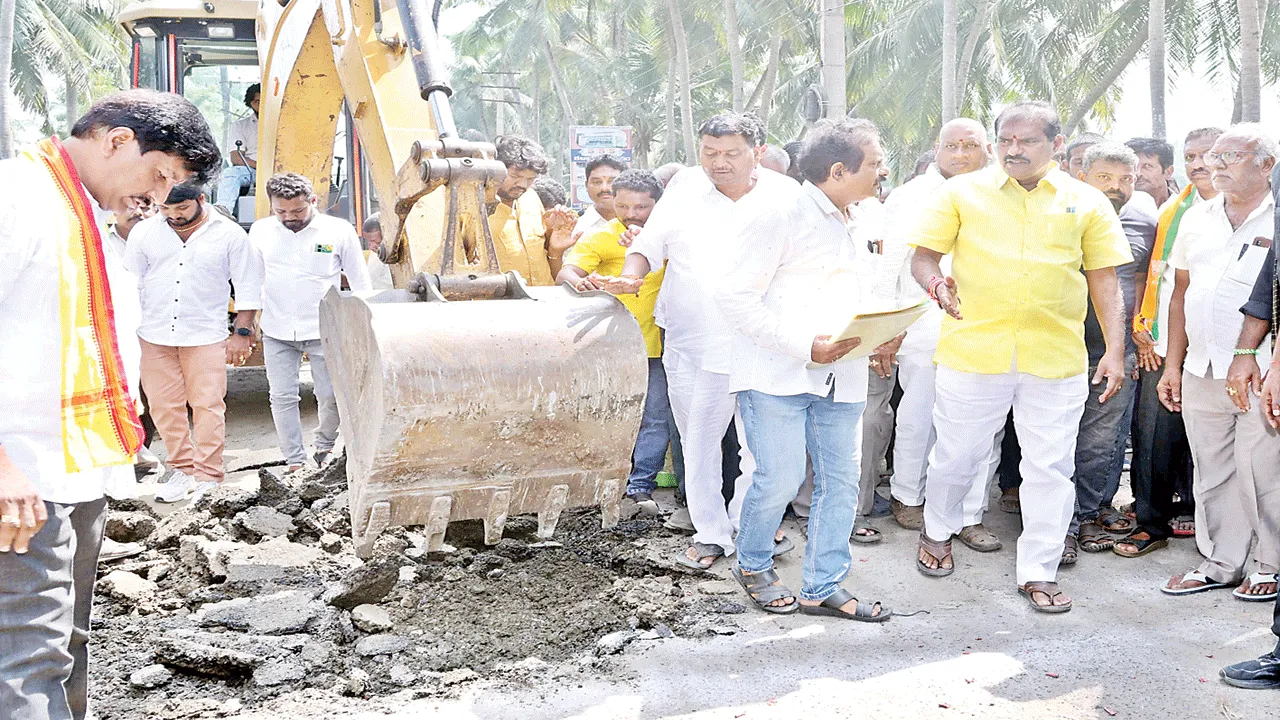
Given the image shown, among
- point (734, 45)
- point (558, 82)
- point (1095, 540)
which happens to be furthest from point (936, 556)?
point (558, 82)

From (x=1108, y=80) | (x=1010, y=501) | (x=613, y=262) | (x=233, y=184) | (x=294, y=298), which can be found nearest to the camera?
(x=613, y=262)

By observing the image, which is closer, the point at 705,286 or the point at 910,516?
the point at 705,286

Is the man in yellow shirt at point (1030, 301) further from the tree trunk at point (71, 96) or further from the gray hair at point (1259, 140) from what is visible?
the tree trunk at point (71, 96)

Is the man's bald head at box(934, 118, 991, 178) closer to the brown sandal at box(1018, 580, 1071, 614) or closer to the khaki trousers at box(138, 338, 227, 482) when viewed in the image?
the brown sandal at box(1018, 580, 1071, 614)

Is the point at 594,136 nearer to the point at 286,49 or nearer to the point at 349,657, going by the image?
the point at 286,49

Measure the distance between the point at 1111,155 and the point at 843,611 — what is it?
2.68 m

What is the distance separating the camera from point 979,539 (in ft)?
16.9

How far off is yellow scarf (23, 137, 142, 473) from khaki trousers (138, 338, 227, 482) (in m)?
3.62

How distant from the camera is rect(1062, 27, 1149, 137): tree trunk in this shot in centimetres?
2320

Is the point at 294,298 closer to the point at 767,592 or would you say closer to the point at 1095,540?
the point at 767,592

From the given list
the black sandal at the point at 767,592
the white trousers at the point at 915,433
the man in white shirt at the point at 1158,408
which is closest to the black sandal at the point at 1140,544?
the man in white shirt at the point at 1158,408

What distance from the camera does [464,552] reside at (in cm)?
476

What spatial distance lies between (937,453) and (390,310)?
2472 mm

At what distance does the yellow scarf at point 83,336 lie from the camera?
2516mm
